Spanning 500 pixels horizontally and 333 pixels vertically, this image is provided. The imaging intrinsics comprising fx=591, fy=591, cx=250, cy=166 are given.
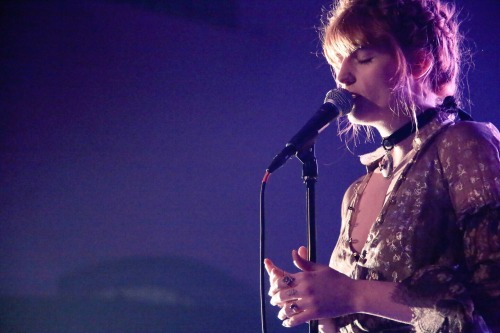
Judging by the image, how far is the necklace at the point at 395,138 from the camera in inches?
49.3

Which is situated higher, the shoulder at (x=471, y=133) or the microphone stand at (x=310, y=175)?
the shoulder at (x=471, y=133)

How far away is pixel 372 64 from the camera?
48.7 inches

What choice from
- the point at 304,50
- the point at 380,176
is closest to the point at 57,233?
the point at 304,50

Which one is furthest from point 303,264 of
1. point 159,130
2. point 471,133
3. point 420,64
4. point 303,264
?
point 159,130

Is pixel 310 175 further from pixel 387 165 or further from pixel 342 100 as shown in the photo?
pixel 387 165

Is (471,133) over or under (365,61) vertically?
under

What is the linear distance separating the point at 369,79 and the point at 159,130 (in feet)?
4.91

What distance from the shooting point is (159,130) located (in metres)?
2.58

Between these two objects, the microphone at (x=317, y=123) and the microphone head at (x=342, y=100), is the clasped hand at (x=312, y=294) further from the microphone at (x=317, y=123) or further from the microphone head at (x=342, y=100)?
the microphone head at (x=342, y=100)

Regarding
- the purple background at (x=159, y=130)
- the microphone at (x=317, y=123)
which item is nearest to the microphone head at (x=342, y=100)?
the microphone at (x=317, y=123)

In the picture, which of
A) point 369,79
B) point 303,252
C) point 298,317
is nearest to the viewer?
point 298,317

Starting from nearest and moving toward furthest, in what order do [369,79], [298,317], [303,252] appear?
[298,317] → [303,252] → [369,79]

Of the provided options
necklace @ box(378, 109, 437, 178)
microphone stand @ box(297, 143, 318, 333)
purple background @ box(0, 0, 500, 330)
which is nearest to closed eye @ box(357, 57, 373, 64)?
necklace @ box(378, 109, 437, 178)

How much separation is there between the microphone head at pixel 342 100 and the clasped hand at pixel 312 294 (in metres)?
0.32
